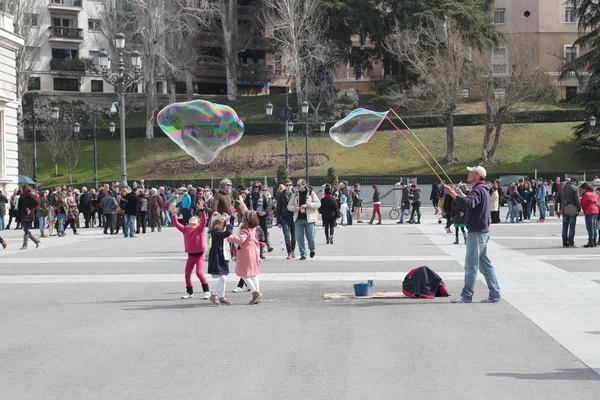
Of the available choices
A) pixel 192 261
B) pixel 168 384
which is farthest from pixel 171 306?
pixel 168 384

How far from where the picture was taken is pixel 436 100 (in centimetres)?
6072

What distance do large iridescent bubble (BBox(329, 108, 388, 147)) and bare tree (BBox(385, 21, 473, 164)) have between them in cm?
4381

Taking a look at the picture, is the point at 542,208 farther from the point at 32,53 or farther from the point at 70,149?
the point at 32,53

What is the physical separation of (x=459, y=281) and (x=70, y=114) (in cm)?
6405

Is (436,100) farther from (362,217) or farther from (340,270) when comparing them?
(340,270)

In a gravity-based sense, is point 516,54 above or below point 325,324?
above

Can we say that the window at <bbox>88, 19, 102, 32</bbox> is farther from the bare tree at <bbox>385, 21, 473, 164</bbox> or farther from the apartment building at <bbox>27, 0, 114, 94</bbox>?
the bare tree at <bbox>385, 21, 473, 164</bbox>

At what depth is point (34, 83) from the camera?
77125 mm

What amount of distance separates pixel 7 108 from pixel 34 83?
136 feet

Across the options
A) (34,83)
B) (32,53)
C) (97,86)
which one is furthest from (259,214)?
(97,86)

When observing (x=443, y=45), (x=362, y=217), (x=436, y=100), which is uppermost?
(x=443, y=45)

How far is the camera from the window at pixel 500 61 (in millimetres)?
68062

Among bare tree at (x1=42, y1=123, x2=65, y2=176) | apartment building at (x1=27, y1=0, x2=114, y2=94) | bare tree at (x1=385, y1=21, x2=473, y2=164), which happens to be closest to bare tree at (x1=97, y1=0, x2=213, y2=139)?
bare tree at (x1=42, y1=123, x2=65, y2=176)

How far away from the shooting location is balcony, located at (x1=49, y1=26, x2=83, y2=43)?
253 ft
